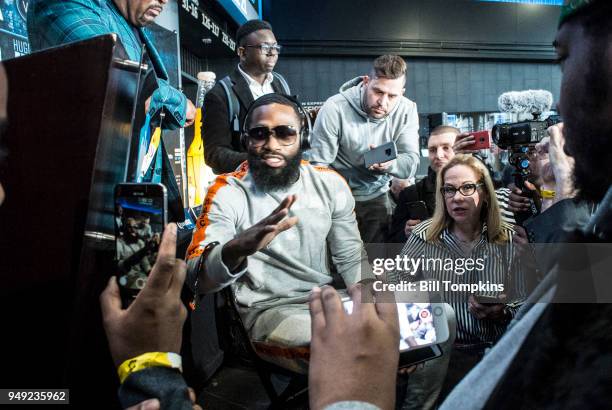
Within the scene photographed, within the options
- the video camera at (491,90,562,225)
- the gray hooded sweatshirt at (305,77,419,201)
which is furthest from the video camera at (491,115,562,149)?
the gray hooded sweatshirt at (305,77,419,201)

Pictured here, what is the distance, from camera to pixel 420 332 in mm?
1091

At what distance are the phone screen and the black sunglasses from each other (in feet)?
1.88

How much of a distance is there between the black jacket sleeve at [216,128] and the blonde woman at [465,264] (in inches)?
32.5

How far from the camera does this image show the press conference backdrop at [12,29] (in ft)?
4.91

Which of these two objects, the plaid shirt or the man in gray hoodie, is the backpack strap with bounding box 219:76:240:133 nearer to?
the man in gray hoodie

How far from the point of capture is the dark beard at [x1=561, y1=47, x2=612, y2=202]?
0.58 m

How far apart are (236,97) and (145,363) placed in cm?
143

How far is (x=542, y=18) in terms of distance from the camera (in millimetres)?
8352

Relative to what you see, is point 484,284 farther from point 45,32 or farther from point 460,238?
point 45,32

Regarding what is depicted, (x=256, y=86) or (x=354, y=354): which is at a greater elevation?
(x=256, y=86)

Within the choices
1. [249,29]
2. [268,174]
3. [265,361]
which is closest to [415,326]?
[265,361]

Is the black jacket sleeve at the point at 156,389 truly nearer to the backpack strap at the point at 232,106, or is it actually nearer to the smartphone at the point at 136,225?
the smartphone at the point at 136,225

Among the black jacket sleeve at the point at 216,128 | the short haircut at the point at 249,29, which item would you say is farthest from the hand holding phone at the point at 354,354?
the short haircut at the point at 249,29

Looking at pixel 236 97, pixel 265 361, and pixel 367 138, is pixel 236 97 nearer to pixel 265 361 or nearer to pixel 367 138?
pixel 367 138
